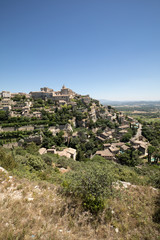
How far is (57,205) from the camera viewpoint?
5551 mm

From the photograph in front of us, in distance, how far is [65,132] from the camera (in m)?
36.7

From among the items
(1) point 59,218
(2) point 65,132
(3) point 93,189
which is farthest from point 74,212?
(2) point 65,132

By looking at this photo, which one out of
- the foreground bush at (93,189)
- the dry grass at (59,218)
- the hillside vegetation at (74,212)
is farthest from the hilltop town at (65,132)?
the foreground bush at (93,189)

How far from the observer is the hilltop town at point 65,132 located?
97.6 ft

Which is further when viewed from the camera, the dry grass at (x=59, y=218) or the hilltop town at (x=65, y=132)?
the hilltop town at (x=65, y=132)

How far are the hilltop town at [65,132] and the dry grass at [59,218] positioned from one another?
20371 millimetres

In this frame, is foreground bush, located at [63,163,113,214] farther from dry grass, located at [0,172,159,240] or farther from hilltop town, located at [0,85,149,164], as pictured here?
hilltop town, located at [0,85,149,164]

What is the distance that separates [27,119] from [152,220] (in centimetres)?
3768

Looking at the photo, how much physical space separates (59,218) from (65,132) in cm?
3212

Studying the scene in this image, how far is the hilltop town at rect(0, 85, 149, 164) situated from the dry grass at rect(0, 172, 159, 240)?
66.8ft

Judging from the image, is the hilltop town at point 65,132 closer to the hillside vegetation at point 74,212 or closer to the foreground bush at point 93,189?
the hillside vegetation at point 74,212

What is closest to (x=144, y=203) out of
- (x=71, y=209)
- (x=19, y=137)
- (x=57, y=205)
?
(x=71, y=209)

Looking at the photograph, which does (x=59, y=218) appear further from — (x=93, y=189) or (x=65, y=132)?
(x=65, y=132)

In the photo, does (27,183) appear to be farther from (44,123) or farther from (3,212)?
(44,123)
